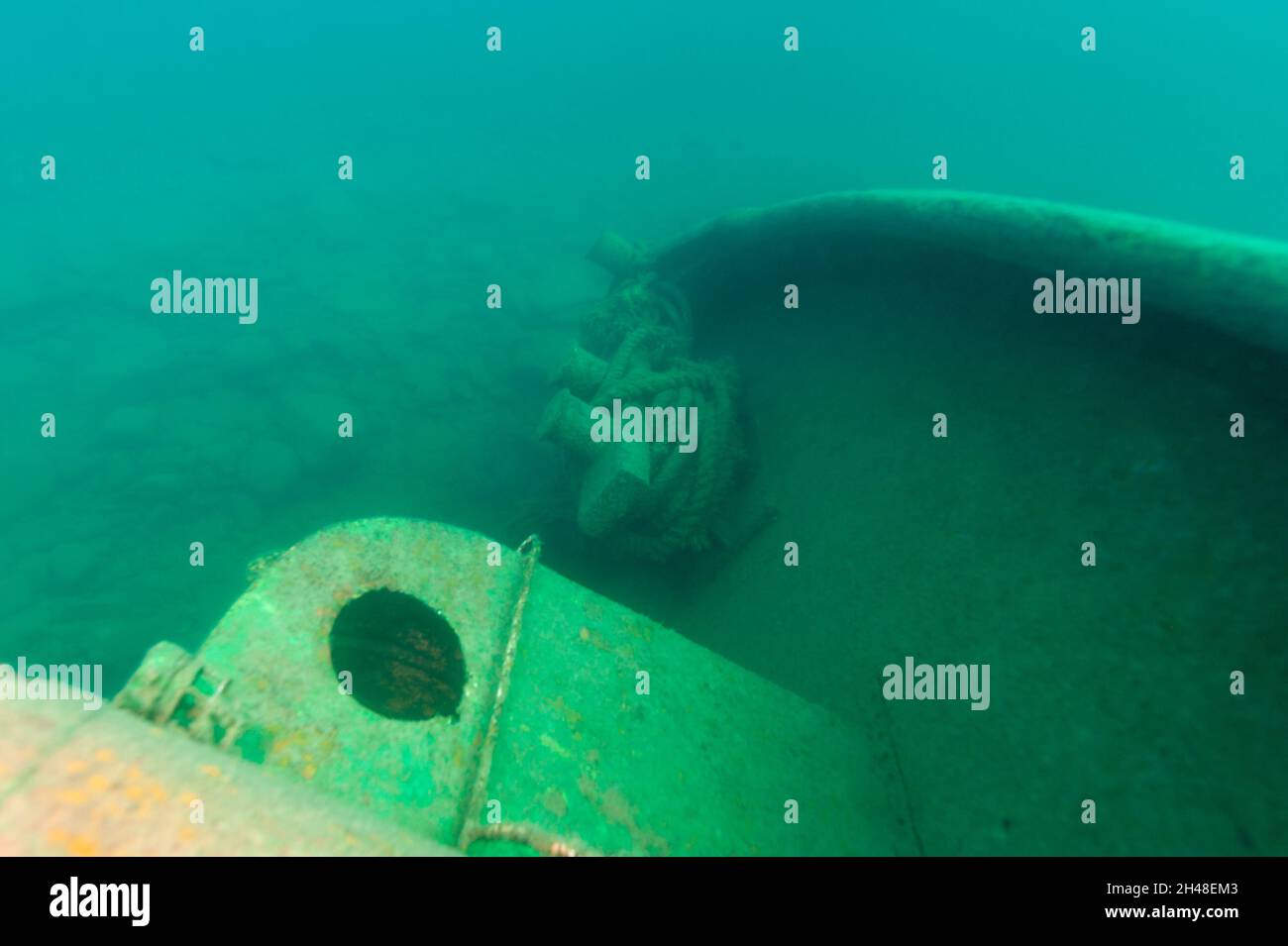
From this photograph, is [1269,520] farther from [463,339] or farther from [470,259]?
[470,259]

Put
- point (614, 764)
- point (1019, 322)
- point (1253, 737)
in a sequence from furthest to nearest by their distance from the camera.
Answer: point (1019, 322), point (614, 764), point (1253, 737)

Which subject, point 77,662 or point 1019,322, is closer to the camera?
point 1019,322

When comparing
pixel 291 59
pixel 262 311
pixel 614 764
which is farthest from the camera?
pixel 291 59

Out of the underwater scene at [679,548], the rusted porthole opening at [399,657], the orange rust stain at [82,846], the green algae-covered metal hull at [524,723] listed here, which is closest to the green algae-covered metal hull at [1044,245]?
the underwater scene at [679,548]

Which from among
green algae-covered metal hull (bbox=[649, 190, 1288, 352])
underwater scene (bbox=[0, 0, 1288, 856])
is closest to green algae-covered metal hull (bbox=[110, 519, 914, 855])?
underwater scene (bbox=[0, 0, 1288, 856])

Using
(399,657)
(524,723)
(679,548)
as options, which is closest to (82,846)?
(524,723)

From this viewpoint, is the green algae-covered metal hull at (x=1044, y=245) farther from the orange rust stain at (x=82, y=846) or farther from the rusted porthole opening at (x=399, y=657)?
the orange rust stain at (x=82, y=846)
